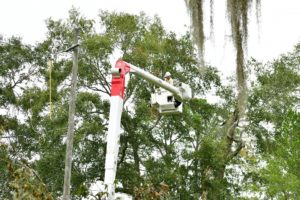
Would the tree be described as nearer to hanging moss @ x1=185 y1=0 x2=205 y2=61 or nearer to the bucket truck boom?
hanging moss @ x1=185 y1=0 x2=205 y2=61

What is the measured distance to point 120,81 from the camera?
20.1ft

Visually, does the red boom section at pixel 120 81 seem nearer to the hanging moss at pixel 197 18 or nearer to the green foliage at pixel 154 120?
the hanging moss at pixel 197 18

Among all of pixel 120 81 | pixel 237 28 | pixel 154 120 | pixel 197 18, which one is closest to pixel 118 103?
pixel 120 81

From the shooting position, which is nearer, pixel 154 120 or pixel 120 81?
pixel 120 81

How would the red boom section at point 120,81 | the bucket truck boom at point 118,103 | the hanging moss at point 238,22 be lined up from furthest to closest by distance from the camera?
1. the red boom section at point 120,81
2. the bucket truck boom at point 118,103
3. the hanging moss at point 238,22

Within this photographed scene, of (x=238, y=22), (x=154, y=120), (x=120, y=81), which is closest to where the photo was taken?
(x=238, y=22)

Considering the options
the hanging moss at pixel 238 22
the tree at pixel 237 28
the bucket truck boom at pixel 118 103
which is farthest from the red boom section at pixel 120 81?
the hanging moss at pixel 238 22

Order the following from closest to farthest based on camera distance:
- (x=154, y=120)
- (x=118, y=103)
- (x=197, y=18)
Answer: (x=197, y=18), (x=118, y=103), (x=154, y=120)

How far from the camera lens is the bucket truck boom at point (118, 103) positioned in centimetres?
539

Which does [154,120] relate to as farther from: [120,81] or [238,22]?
[238,22]

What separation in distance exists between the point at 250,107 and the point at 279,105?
2.90 ft

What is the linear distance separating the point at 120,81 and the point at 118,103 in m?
0.33

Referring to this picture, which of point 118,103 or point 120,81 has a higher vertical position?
point 120,81

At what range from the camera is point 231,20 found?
3.50 m
